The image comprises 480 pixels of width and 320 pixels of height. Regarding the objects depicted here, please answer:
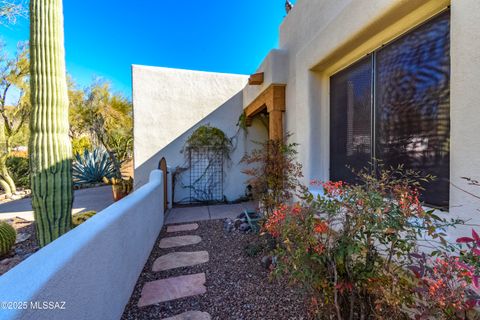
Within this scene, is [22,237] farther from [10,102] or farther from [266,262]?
[10,102]

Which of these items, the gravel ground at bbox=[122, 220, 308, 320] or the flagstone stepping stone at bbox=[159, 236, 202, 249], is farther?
the flagstone stepping stone at bbox=[159, 236, 202, 249]

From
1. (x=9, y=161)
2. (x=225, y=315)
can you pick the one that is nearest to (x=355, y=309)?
(x=225, y=315)

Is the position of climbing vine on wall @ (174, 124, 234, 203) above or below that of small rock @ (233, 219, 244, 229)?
above

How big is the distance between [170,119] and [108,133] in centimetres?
622

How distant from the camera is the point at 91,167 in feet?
35.0

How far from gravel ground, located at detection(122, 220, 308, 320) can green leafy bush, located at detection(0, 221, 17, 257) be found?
294 centimetres

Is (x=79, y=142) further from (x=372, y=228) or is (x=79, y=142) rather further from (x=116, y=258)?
(x=372, y=228)

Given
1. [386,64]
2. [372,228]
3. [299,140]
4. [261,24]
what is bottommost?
[372,228]

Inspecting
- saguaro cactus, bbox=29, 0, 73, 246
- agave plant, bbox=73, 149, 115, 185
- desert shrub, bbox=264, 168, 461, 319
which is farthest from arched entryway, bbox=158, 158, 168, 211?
agave plant, bbox=73, 149, 115, 185

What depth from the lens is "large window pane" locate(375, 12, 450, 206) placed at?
197cm

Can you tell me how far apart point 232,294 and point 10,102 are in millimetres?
12698

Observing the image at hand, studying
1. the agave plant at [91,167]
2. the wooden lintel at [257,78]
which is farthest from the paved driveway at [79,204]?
the wooden lintel at [257,78]

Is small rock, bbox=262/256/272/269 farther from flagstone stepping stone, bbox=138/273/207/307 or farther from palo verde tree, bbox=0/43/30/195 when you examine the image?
palo verde tree, bbox=0/43/30/195

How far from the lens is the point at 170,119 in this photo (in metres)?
7.29
